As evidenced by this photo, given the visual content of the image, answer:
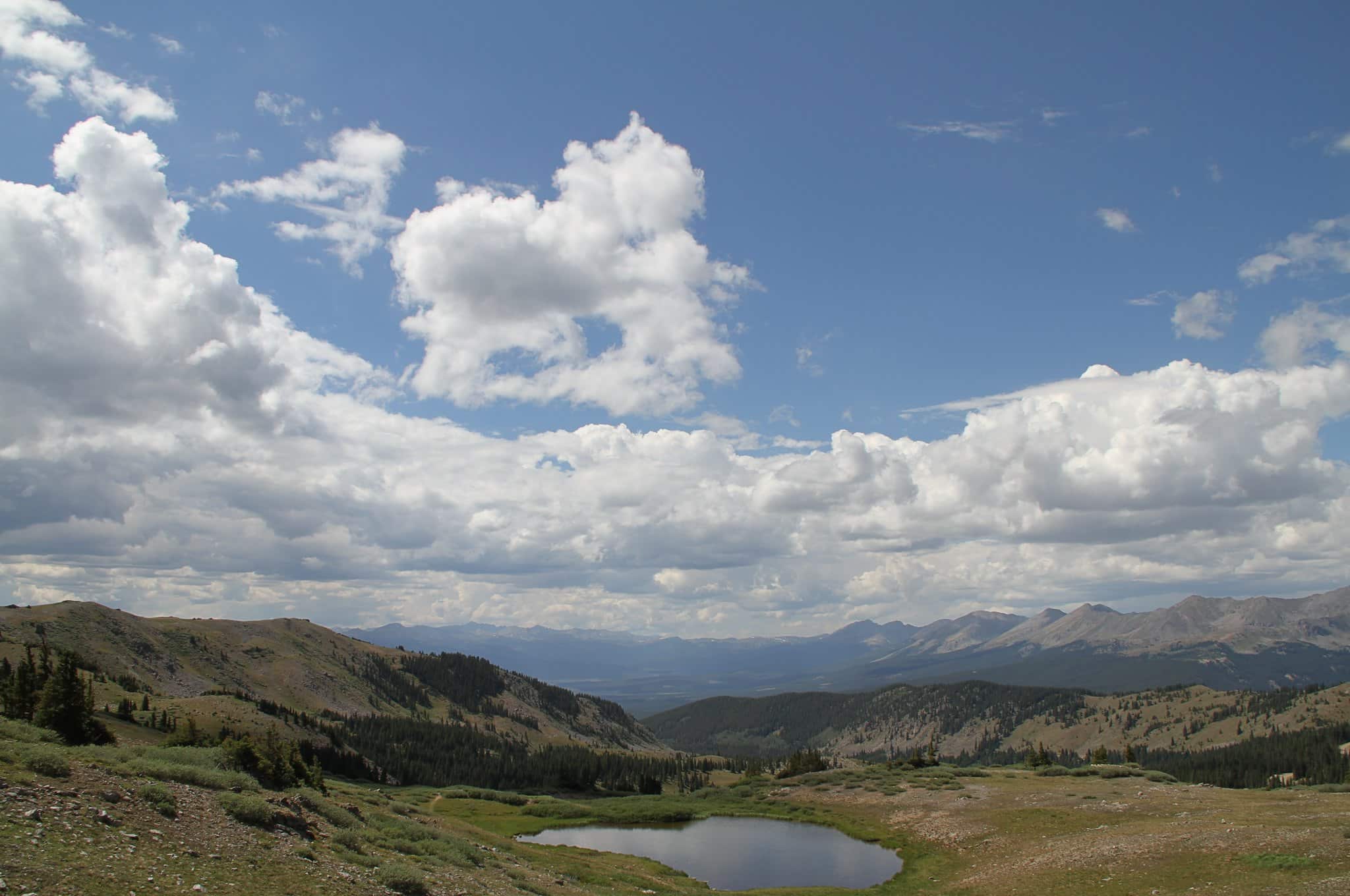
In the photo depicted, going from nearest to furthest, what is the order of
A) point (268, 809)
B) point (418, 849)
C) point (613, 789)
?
point (268, 809), point (418, 849), point (613, 789)

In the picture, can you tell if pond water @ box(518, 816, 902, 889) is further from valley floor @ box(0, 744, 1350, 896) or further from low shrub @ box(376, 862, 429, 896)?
low shrub @ box(376, 862, 429, 896)

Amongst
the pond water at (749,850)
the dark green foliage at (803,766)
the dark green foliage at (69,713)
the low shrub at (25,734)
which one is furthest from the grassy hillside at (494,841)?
the dark green foliage at (803,766)

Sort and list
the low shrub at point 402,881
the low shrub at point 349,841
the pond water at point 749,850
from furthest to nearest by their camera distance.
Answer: the pond water at point 749,850 < the low shrub at point 349,841 < the low shrub at point 402,881

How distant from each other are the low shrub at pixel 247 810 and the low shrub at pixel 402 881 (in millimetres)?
4704

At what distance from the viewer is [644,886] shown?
43719mm

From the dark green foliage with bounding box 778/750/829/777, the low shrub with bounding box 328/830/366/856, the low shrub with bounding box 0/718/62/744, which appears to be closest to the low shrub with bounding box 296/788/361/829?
the low shrub with bounding box 328/830/366/856

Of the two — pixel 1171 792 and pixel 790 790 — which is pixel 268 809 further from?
pixel 790 790

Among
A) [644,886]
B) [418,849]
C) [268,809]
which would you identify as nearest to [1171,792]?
[644,886]

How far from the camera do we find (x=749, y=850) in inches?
2729

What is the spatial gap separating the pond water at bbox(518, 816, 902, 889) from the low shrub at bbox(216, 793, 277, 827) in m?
39.5

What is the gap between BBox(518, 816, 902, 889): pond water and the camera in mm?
56500

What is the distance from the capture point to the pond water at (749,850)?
5650 cm

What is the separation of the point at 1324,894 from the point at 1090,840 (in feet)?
66.1

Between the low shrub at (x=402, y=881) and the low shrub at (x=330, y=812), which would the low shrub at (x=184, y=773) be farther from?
the low shrub at (x=402, y=881)
